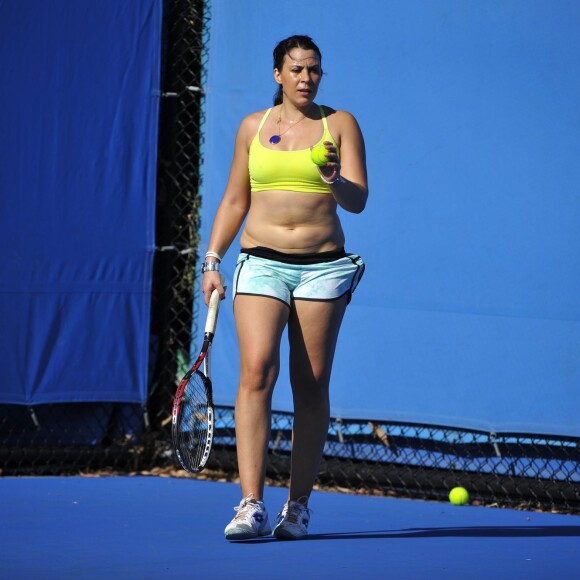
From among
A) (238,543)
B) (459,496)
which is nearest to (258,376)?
(238,543)

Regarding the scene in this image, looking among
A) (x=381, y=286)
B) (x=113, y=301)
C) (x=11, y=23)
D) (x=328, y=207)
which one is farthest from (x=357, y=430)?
(x=11, y=23)

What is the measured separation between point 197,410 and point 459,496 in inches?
71.1

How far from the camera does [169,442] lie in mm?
6273

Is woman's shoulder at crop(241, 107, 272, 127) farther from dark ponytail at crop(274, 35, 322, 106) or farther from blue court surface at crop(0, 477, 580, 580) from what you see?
blue court surface at crop(0, 477, 580, 580)

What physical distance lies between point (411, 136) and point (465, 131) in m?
0.27

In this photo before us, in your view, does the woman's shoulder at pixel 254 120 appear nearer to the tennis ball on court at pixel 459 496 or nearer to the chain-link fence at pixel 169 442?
the chain-link fence at pixel 169 442

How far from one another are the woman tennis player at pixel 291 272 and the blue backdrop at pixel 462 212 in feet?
4.53

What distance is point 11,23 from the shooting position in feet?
19.1

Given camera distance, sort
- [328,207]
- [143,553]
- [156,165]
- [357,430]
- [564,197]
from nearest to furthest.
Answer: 1. [143,553]
2. [328,207]
3. [564,197]
4. [357,430]
5. [156,165]

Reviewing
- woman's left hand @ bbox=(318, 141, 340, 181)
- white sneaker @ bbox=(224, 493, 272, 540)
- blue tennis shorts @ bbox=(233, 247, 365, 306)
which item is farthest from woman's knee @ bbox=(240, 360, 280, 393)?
woman's left hand @ bbox=(318, 141, 340, 181)

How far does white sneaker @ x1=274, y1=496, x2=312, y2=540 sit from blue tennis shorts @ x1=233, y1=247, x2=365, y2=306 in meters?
0.74

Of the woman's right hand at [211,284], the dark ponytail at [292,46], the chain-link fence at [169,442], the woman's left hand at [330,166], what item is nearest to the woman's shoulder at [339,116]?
the dark ponytail at [292,46]

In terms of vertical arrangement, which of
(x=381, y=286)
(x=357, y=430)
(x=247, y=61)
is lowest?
(x=357, y=430)

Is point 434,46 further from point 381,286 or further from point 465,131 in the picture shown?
point 381,286
